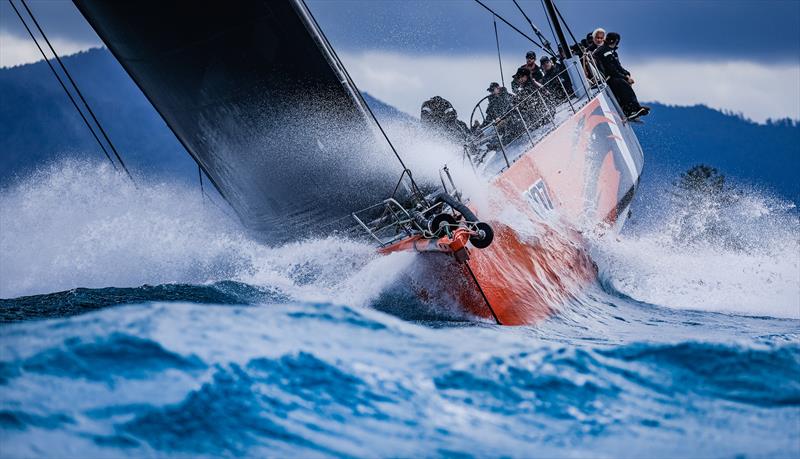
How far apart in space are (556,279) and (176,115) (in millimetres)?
3638

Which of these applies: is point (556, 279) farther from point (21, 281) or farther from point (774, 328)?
point (21, 281)

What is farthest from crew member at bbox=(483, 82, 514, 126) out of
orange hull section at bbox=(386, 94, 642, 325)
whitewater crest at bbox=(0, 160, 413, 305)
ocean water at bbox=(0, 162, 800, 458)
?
ocean water at bbox=(0, 162, 800, 458)

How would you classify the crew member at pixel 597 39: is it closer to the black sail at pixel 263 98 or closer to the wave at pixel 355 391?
the black sail at pixel 263 98

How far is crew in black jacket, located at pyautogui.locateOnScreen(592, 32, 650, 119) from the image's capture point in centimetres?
933

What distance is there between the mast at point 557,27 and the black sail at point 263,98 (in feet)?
11.6

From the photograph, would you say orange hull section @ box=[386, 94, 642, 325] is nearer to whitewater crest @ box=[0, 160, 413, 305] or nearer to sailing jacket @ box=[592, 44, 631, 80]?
sailing jacket @ box=[592, 44, 631, 80]

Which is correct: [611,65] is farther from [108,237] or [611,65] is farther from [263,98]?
[108,237]

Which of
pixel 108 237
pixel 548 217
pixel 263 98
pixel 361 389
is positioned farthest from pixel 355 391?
pixel 108 237

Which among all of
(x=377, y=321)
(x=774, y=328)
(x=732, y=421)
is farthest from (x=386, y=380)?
(x=774, y=328)

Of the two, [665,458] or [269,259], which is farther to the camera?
[269,259]

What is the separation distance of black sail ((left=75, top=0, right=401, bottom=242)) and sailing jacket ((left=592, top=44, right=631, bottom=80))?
152 inches

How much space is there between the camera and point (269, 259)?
6.49 m

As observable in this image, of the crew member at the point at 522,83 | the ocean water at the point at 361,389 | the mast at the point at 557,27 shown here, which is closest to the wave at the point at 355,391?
the ocean water at the point at 361,389

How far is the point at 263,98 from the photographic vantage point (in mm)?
6359
